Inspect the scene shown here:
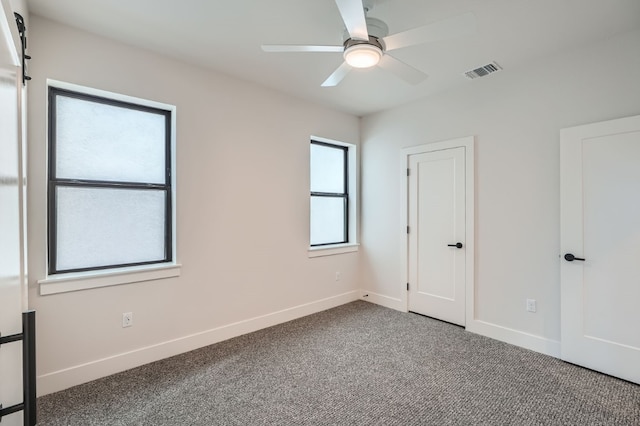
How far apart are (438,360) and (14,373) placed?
277cm

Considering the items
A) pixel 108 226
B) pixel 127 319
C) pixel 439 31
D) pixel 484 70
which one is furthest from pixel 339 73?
pixel 127 319

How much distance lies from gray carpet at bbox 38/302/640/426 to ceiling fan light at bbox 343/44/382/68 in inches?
92.1

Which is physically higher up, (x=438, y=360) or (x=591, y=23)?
(x=591, y=23)

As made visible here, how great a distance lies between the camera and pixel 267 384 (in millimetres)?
2359

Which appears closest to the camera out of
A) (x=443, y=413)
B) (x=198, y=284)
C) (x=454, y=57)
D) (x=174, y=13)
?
(x=443, y=413)

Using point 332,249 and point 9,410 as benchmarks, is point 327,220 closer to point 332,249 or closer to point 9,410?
point 332,249

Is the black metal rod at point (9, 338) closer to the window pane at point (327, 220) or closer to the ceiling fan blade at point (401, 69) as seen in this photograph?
the ceiling fan blade at point (401, 69)

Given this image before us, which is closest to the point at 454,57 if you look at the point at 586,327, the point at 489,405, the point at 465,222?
the point at 465,222

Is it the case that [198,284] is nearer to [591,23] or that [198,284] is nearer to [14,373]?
[14,373]

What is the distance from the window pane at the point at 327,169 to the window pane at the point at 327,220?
0.53 feet

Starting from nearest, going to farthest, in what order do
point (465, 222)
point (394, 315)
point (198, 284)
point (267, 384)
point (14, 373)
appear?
point (14, 373) < point (267, 384) < point (198, 284) < point (465, 222) < point (394, 315)

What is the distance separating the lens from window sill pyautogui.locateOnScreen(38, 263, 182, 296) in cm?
224

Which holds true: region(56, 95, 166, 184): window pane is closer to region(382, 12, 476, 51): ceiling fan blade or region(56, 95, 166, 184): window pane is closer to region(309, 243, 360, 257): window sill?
region(309, 243, 360, 257): window sill

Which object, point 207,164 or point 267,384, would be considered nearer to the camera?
point 267,384
